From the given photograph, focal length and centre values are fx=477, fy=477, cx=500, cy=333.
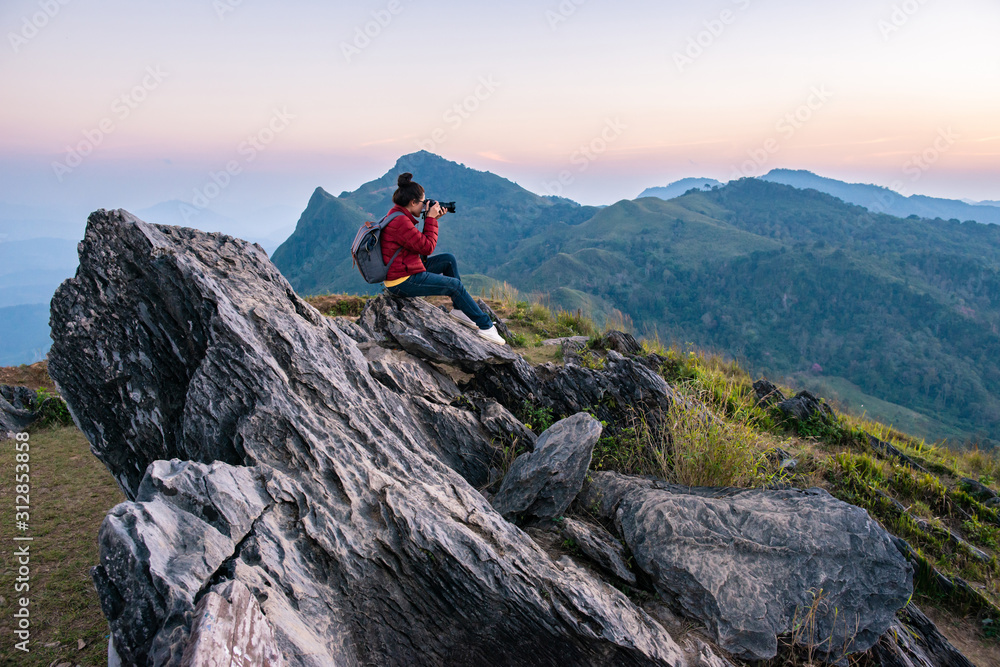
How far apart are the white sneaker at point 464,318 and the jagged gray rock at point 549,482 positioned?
358 cm

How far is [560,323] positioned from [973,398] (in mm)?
123792

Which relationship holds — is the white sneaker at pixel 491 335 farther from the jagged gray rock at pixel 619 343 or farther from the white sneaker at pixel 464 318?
the jagged gray rock at pixel 619 343

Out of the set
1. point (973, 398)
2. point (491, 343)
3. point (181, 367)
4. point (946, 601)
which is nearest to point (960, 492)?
point (946, 601)

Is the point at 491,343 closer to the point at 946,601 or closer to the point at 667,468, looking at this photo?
the point at 667,468

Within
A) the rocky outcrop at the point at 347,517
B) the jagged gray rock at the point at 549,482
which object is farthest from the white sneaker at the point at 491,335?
the jagged gray rock at the point at 549,482

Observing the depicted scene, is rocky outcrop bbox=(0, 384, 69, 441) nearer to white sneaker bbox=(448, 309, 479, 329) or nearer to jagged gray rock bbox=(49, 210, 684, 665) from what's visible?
jagged gray rock bbox=(49, 210, 684, 665)

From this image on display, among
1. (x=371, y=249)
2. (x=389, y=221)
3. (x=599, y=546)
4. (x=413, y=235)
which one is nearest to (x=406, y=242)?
(x=413, y=235)

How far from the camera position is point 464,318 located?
9055 mm

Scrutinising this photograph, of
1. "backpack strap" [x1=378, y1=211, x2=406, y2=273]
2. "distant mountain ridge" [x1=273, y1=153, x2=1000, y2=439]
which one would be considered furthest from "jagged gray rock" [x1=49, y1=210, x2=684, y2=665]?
"distant mountain ridge" [x1=273, y1=153, x2=1000, y2=439]

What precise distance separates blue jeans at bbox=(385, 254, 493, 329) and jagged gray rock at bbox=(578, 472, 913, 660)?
15.0 feet

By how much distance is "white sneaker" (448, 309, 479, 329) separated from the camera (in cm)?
895

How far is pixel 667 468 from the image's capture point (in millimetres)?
6719

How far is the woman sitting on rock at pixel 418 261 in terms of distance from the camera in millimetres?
8023

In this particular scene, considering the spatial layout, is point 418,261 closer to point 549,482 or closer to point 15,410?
point 549,482
